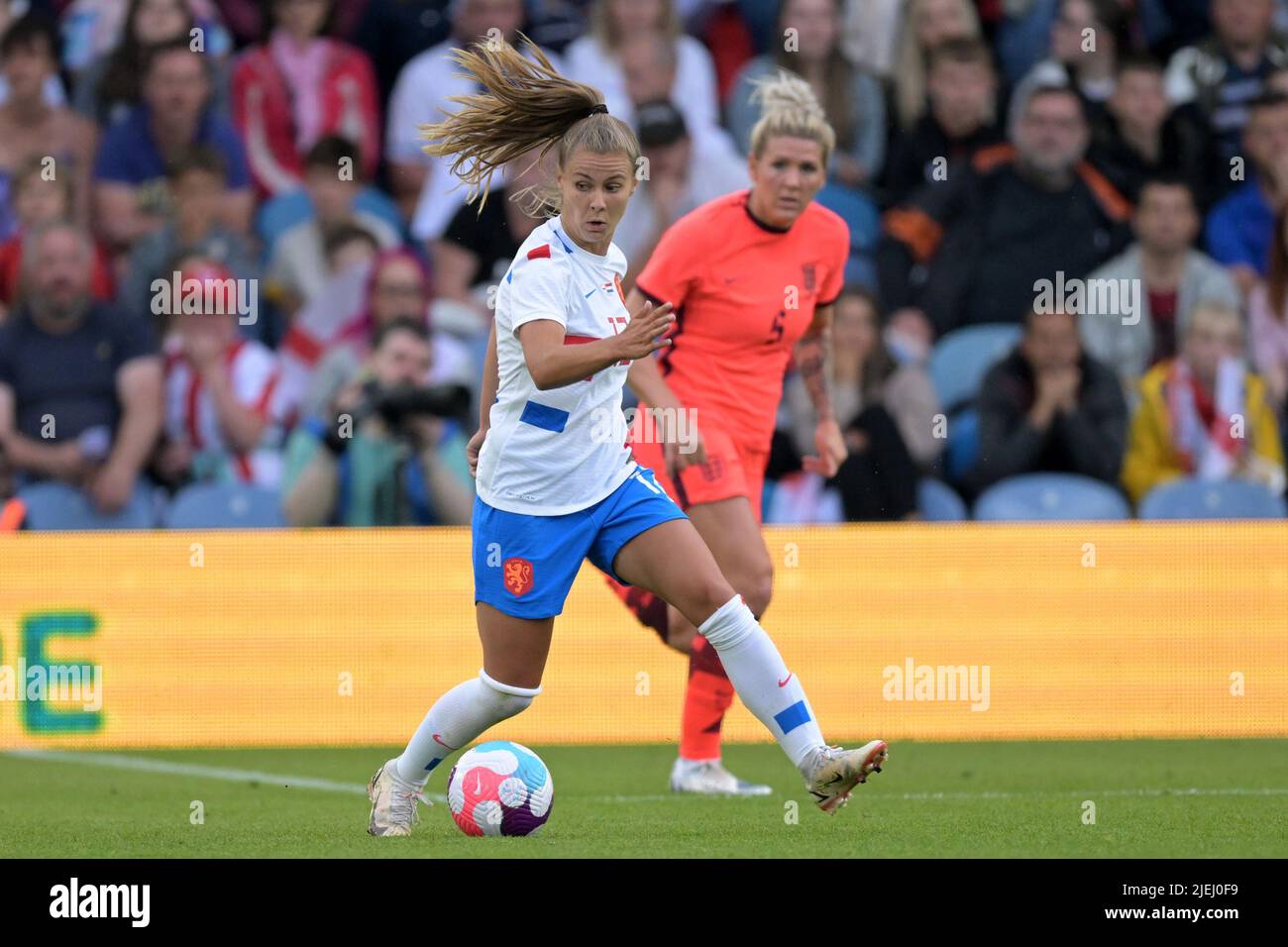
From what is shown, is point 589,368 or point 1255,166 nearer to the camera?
point 589,368

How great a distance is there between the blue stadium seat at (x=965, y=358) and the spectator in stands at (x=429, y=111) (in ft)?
10.3

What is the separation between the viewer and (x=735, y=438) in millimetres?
8469

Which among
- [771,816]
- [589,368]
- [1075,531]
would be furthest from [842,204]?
[589,368]

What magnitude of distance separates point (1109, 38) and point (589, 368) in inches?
344

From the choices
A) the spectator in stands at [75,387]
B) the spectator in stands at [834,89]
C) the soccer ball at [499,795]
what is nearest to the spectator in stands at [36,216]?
the spectator in stands at [75,387]

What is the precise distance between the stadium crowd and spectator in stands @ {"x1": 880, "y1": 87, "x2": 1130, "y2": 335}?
0.06ft

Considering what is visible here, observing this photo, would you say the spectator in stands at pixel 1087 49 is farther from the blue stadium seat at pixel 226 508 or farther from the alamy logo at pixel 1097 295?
the blue stadium seat at pixel 226 508

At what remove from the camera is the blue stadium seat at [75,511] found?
493 inches

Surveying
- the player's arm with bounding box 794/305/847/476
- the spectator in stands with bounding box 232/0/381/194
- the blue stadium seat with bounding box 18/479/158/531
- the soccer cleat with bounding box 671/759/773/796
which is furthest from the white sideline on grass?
the spectator in stands with bounding box 232/0/381/194

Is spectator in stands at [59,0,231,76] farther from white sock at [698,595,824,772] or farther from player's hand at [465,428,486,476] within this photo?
white sock at [698,595,824,772]

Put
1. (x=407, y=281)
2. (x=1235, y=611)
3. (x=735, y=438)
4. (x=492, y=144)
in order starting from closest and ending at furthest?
(x=492, y=144) < (x=735, y=438) < (x=1235, y=611) < (x=407, y=281)

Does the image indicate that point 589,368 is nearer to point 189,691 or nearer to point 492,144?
point 492,144

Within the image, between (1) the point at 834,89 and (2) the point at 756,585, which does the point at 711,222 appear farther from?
(1) the point at 834,89

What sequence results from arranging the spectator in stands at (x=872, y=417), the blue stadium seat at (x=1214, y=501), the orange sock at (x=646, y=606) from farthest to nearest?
the blue stadium seat at (x=1214, y=501), the spectator in stands at (x=872, y=417), the orange sock at (x=646, y=606)
